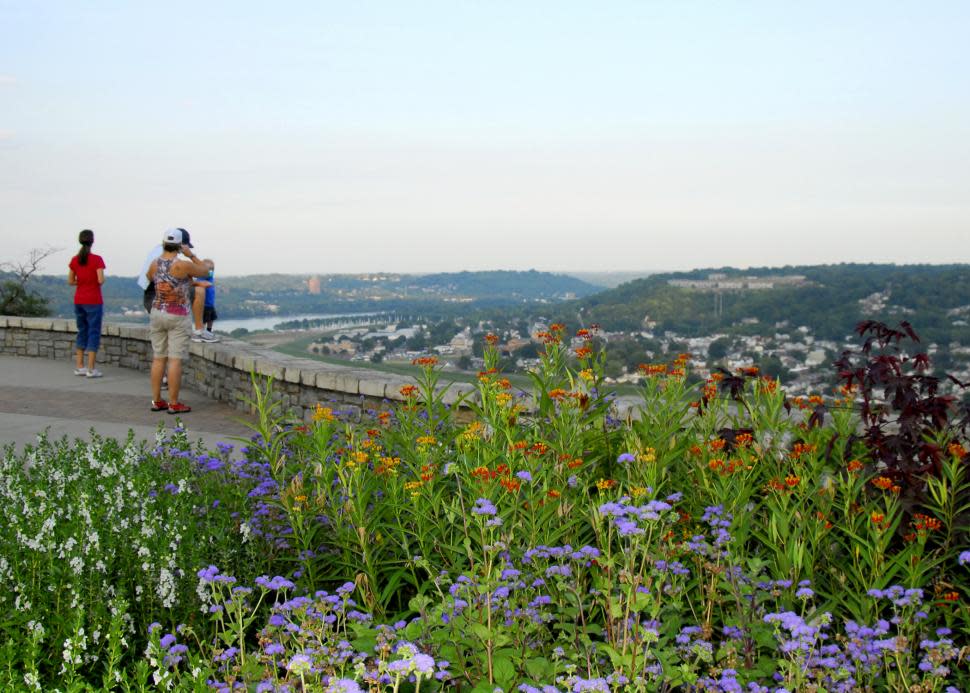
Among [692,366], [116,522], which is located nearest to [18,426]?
[116,522]

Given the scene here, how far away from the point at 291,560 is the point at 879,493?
10.2ft

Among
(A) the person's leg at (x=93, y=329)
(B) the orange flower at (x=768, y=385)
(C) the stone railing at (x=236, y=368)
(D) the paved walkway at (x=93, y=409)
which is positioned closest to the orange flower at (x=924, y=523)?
(B) the orange flower at (x=768, y=385)

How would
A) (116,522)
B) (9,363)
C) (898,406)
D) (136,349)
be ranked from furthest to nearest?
(9,363) < (136,349) < (116,522) < (898,406)

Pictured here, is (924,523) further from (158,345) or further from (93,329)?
(93,329)

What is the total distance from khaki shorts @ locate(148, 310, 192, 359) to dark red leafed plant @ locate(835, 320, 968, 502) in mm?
7029

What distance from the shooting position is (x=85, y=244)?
11148 mm

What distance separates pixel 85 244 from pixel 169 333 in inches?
130

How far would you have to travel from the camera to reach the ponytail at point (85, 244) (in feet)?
36.3

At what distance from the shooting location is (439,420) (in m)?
5.07

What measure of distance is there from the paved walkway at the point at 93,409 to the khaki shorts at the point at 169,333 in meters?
0.77

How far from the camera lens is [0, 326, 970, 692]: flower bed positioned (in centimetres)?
293

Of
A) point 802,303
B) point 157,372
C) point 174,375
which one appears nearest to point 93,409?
point 157,372

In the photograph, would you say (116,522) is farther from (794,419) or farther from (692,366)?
(794,419)

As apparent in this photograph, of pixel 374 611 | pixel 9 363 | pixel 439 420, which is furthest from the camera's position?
pixel 9 363
